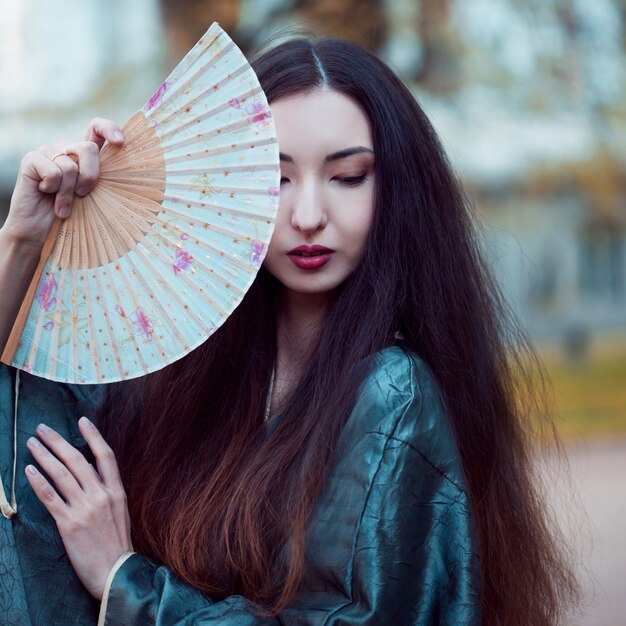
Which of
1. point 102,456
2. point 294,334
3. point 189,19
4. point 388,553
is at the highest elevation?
point 189,19

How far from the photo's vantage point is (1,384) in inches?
75.7

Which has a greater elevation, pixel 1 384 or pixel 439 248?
pixel 439 248

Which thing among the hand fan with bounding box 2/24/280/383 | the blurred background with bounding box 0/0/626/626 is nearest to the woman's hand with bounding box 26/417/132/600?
the hand fan with bounding box 2/24/280/383

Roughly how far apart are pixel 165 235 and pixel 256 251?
173mm

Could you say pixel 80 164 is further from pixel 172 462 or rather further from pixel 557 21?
pixel 557 21

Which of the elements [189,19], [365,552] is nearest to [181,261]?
[365,552]

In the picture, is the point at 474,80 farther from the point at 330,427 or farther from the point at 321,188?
the point at 330,427

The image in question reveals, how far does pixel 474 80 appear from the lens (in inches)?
330

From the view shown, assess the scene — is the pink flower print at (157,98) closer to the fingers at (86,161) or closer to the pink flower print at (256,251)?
the fingers at (86,161)

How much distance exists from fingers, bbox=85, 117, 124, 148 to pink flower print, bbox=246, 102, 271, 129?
0.25 metres

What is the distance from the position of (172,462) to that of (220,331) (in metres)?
0.30

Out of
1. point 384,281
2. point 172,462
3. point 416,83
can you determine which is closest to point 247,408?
point 172,462

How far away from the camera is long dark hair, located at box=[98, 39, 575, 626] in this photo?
5.74 feet

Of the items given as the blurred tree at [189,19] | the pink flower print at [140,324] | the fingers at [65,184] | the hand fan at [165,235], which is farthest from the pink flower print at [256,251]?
the blurred tree at [189,19]
